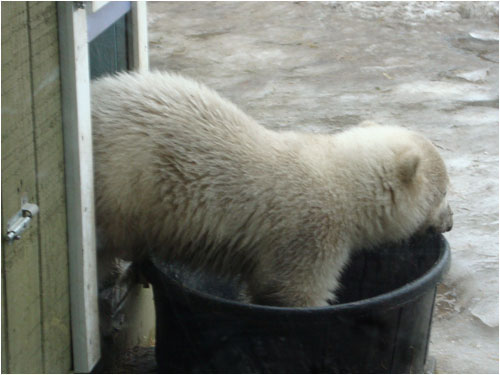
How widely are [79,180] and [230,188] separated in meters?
0.66

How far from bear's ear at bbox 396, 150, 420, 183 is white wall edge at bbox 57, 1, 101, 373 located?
54.3 inches

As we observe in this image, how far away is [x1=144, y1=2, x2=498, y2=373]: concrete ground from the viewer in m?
5.09

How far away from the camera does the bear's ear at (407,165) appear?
146 inches

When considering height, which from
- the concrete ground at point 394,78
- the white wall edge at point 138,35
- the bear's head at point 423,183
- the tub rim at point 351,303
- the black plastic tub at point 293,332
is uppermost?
the white wall edge at point 138,35

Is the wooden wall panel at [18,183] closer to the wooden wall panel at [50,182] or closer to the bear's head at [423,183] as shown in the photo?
the wooden wall panel at [50,182]

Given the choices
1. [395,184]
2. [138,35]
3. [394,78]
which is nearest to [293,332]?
[395,184]

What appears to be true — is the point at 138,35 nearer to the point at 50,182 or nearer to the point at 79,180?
the point at 79,180

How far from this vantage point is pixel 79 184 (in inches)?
123

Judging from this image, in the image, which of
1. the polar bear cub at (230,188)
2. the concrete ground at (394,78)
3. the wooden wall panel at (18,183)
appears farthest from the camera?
the concrete ground at (394,78)

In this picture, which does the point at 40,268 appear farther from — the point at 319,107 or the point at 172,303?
the point at 319,107

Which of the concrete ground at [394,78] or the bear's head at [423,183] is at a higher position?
the bear's head at [423,183]

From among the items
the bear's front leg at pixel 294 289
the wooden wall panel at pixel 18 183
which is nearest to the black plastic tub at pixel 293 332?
the bear's front leg at pixel 294 289

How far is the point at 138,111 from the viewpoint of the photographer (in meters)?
3.52

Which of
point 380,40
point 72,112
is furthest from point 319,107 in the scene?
point 72,112
